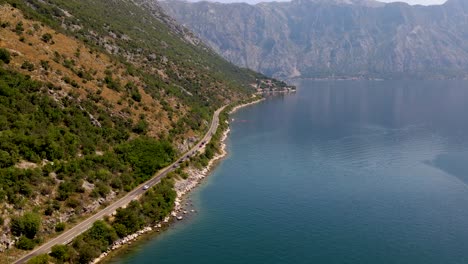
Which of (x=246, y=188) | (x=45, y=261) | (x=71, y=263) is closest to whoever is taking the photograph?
(x=45, y=261)

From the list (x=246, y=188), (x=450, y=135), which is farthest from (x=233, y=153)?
(x=450, y=135)

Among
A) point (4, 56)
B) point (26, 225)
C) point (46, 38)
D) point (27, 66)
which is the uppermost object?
point (46, 38)

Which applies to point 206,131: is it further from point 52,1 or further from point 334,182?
point 52,1

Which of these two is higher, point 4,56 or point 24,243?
point 4,56

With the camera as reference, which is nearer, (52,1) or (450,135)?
(450,135)

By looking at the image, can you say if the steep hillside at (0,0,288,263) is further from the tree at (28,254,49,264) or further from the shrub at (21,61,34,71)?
the tree at (28,254,49,264)

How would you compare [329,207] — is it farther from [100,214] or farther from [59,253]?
[59,253]

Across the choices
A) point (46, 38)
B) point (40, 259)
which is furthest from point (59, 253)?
point (46, 38)
